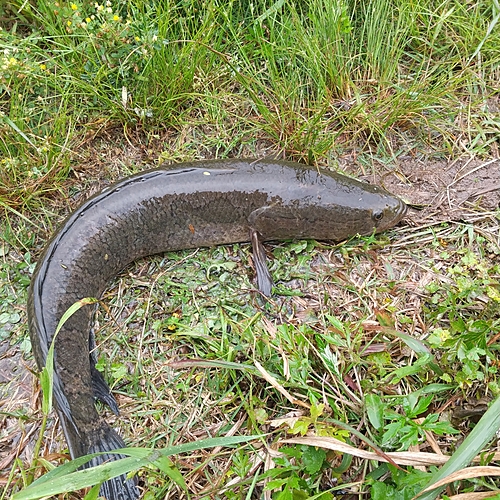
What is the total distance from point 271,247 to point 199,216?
53 centimetres

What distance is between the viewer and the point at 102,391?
2572mm

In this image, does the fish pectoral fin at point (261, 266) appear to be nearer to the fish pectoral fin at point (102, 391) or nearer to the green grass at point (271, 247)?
the green grass at point (271, 247)

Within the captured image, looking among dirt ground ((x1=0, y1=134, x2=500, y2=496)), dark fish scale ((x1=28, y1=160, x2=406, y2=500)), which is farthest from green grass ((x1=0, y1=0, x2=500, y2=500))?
dark fish scale ((x1=28, y1=160, x2=406, y2=500))

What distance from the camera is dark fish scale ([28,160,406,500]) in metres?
2.78

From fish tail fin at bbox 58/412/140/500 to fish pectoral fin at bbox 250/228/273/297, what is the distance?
1169mm

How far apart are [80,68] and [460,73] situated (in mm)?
2672

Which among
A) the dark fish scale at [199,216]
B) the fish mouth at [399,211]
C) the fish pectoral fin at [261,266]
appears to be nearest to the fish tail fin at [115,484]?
the dark fish scale at [199,216]

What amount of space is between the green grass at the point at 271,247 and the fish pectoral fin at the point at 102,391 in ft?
0.17

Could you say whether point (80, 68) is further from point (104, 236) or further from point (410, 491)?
point (410, 491)

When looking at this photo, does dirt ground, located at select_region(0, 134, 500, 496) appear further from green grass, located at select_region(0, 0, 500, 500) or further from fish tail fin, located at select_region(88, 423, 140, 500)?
fish tail fin, located at select_region(88, 423, 140, 500)

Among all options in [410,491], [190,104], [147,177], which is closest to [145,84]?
[190,104]

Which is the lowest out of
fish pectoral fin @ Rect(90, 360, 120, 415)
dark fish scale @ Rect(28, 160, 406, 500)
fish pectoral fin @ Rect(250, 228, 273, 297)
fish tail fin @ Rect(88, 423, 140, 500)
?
fish tail fin @ Rect(88, 423, 140, 500)

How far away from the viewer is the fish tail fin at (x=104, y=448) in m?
2.27

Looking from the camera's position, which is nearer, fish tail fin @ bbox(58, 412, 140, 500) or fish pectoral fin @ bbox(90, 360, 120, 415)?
fish tail fin @ bbox(58, 412, 140, 500)
